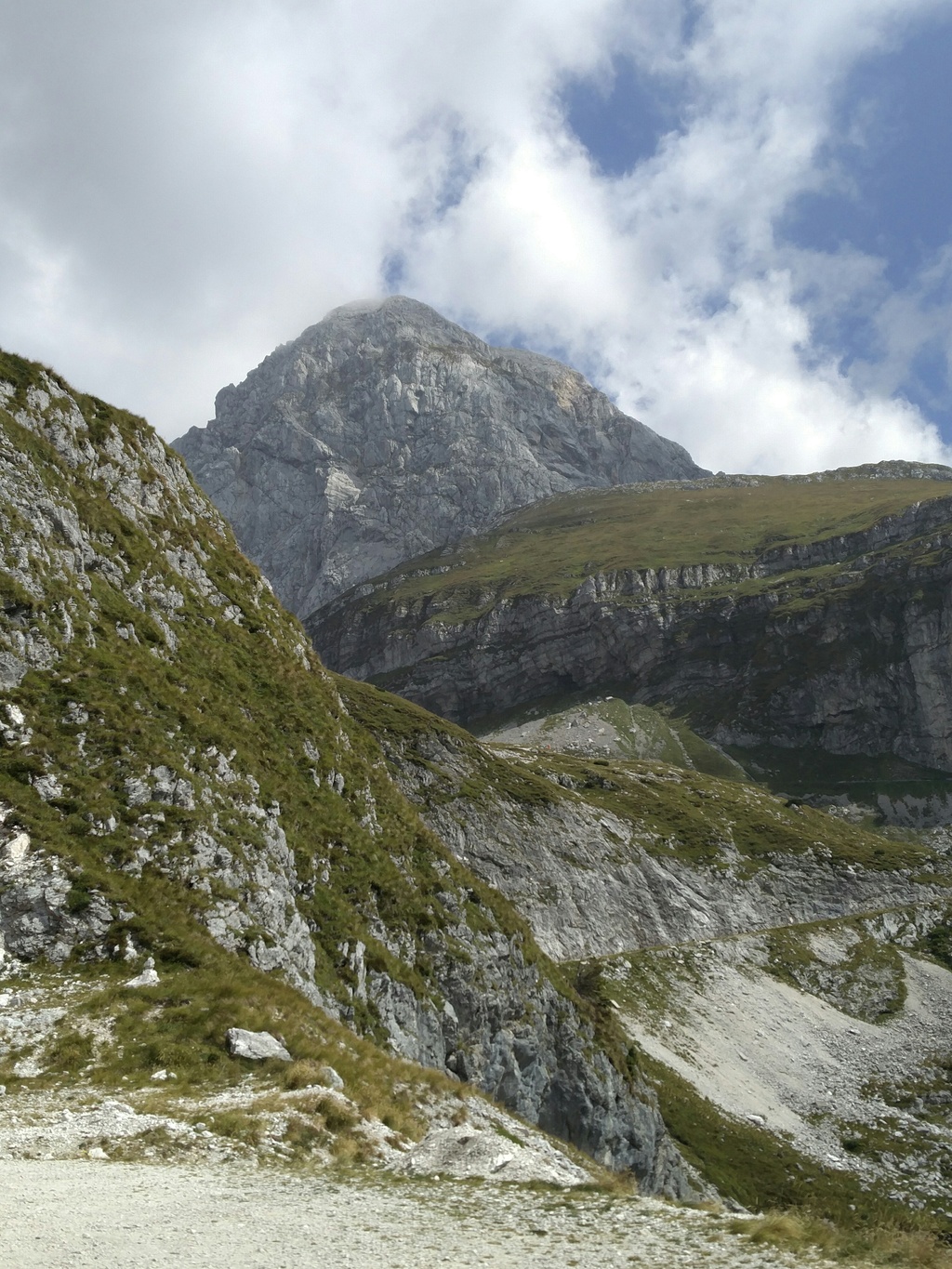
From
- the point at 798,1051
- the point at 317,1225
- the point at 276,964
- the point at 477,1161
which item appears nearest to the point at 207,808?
the point at 276,964

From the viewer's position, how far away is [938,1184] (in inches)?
2267

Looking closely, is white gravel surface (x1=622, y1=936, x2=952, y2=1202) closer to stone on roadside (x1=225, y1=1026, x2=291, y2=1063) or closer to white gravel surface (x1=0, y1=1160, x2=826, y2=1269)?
stone on roadside (x1=225, y1=1026, x2=291, y2=1063)

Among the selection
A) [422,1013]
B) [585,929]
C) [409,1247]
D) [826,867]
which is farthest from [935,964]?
[409,1247]

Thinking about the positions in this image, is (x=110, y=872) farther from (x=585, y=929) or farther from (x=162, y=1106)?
(x=585, y=929)

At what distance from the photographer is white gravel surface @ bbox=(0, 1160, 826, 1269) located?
412 inches

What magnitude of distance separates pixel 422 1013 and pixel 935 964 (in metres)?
90.0

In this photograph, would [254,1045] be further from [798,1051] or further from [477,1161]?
[798,1051]

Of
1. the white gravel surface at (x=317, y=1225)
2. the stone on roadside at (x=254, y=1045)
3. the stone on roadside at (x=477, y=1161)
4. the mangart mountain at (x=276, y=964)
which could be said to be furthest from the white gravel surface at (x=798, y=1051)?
the white gravel surface at (x=317, y=1225)

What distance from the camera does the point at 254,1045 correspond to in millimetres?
18766

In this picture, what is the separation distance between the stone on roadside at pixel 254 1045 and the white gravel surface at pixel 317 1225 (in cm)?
435

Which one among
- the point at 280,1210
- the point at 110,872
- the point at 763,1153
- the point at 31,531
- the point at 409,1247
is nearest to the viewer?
the point at 409,1247

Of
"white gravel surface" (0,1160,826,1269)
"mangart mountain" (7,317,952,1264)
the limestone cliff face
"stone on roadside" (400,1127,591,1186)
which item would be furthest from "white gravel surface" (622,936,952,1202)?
"white gravel surface" (0,1160,826,1269)

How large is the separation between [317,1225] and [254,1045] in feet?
24.1

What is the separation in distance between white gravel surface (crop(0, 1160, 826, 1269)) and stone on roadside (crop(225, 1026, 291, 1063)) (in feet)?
14.3
